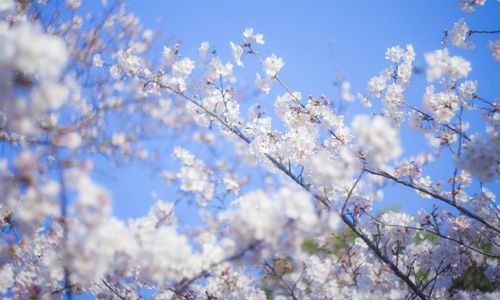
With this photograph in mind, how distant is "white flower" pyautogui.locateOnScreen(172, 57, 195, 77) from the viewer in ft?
13.2

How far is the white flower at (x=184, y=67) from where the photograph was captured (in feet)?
13.2

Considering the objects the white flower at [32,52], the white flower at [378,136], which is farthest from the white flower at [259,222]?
the white flower at [32,52]

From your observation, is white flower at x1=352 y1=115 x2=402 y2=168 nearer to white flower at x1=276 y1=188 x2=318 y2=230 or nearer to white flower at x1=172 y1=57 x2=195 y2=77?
white flower at x1=276 y1=188 x2=318 y2=230

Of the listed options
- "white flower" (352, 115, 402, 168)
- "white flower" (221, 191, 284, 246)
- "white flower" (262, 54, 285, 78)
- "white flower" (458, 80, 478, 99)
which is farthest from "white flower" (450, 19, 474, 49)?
"white flower" (221, 191, 284, 246)

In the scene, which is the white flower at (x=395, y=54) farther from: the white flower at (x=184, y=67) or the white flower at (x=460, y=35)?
the white flower at (x=184, y=67)

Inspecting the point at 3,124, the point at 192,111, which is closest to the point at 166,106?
the point at 192,111

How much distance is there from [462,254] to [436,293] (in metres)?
1.17

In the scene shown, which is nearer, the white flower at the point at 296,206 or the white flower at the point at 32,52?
the white flower at the point at 32,52

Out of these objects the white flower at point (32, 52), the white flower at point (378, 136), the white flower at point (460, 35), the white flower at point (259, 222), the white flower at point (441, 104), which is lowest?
the white flower at point (259, 222)

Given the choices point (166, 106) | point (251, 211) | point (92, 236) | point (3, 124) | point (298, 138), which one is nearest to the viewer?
point (92, 236)

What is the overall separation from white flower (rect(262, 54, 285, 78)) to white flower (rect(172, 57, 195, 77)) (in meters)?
1.07

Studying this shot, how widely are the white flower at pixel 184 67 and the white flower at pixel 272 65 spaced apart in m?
1.07

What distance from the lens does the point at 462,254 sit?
4.04 meters

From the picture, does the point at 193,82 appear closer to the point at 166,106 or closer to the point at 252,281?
the point at 166,106
